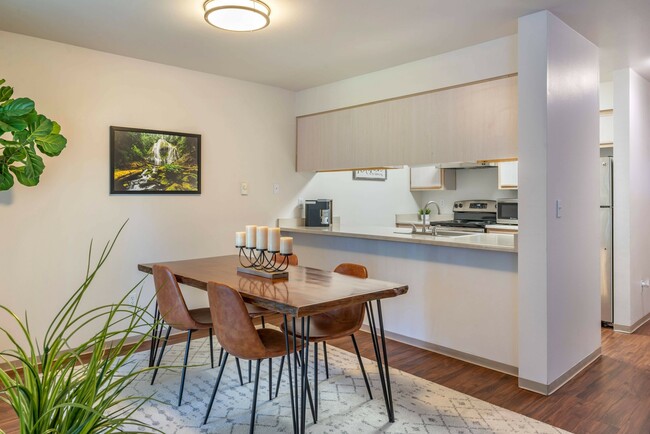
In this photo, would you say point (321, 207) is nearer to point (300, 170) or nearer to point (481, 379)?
point (300, 170)

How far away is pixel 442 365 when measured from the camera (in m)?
3.32

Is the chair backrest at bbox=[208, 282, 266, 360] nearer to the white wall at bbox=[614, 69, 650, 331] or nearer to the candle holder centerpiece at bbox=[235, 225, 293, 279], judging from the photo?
the candle holder centerpiece at bbox=[235, 225, 293, 279]

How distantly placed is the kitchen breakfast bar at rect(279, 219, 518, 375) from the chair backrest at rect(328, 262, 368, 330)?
31.2 inches

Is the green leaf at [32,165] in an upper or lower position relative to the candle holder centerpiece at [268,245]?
upper

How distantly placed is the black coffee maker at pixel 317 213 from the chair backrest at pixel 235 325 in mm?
2616

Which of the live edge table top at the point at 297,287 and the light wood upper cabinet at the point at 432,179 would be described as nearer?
the live edge table top at the point at 297,287

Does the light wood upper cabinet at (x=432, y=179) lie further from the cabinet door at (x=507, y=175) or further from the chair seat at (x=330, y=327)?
the chair seat at (x=330, y=327)

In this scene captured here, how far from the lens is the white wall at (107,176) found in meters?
3.28

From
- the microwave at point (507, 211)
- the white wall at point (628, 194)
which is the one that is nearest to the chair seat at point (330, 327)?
the white wall at point (628, 194)

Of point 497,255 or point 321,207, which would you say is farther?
point 321,207

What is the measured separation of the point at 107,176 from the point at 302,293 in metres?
2.25

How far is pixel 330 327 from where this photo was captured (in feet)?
8.63

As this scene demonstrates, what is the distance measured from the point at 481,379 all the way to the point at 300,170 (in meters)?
2.80

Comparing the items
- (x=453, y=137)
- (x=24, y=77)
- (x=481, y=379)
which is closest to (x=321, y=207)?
(x=453, y=137)
